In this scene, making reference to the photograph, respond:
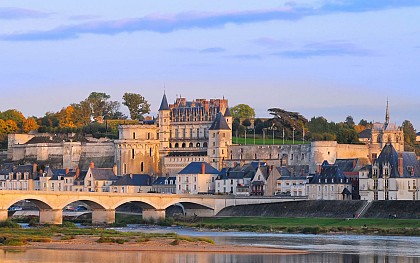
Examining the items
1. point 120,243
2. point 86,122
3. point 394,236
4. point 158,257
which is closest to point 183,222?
point 394,236

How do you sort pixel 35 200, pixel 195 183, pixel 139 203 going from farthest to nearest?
pixel 195 183, pixel 139 203, pixel 35 200

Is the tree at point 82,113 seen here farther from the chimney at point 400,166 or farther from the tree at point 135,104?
A: the chimney at point 400,166

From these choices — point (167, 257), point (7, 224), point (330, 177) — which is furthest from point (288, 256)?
point (330, 177)

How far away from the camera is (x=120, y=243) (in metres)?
57.7

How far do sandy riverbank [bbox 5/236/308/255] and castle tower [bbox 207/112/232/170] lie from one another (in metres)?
47.1

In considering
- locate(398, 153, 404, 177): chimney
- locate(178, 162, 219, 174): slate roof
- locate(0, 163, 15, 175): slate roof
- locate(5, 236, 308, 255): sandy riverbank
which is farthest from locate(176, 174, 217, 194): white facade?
locate(5, 236, 308, 255): sandy riverbank

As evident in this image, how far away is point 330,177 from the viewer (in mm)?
85062

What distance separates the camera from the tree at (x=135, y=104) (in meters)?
140

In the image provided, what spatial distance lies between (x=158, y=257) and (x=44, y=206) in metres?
27.5

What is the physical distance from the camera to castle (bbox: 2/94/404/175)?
341 ft

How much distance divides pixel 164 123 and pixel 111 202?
3241 cm

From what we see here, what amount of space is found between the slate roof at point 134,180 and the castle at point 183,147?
7249mm

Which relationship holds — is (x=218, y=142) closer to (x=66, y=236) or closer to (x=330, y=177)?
(x=330, y=177)

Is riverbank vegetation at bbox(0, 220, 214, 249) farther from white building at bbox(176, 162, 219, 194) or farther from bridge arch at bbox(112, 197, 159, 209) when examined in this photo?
white building at bbox(176, 162, 219, 194)
